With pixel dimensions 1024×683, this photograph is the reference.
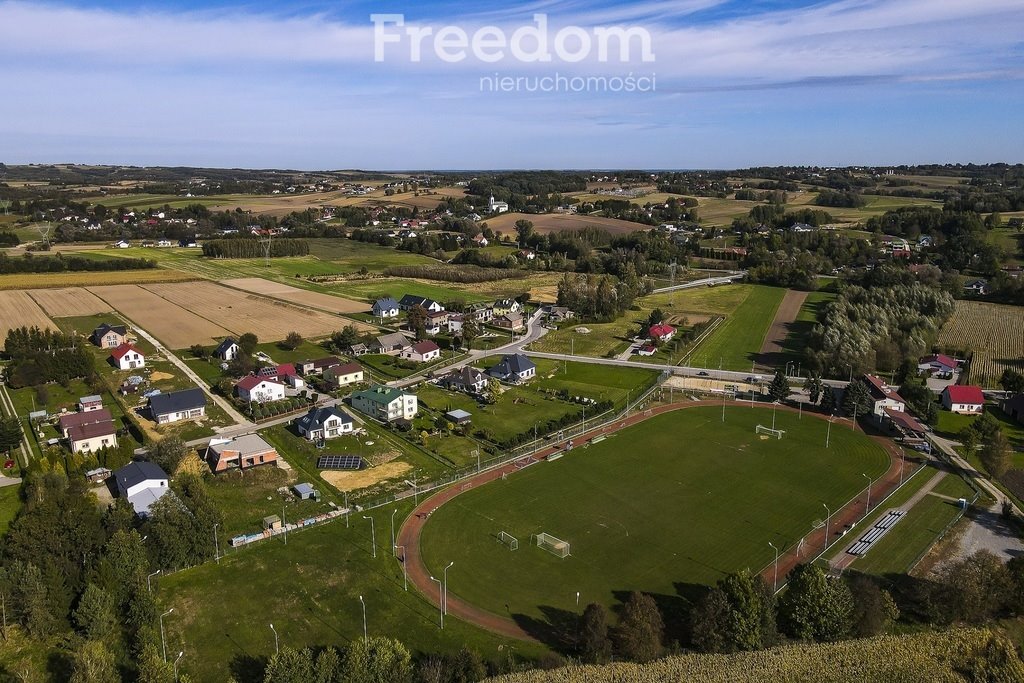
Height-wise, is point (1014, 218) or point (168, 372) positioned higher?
point (1014, 218)

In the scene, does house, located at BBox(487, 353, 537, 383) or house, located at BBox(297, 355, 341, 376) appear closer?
house, located at BBox(487, 353, 537, 383)

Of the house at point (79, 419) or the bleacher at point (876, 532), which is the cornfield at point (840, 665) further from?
the house at point (79, 419)

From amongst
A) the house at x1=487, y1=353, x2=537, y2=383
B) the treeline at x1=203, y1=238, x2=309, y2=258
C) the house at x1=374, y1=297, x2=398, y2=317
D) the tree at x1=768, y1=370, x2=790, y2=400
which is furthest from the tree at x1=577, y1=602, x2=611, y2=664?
the treeline at x1=203, y1=238, x2=309, y2=258

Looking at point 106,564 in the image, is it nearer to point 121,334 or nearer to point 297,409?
point 297,409

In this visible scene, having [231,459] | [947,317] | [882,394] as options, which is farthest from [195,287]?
[947,317]

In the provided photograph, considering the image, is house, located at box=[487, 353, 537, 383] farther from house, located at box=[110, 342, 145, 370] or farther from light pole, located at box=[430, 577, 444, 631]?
→ house, located at box=[110, 342, 145, 370]

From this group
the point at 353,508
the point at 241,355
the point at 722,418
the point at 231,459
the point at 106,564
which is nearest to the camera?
the point at 106,564

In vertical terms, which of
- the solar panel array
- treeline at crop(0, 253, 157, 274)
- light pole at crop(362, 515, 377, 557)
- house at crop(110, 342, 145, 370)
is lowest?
light pole at crop(362, 515, 377, 557)
